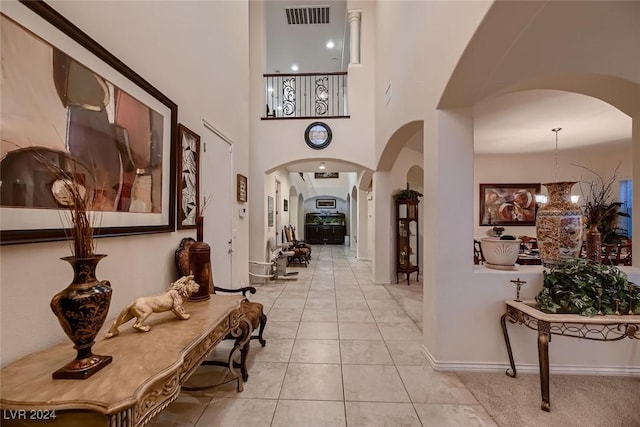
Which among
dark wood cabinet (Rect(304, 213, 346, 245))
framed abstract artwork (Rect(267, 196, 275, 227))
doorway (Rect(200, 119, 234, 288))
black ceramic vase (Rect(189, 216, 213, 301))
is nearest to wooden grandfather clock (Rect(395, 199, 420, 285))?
framed abstract artwork (Rect(267, 196, 275, 227))

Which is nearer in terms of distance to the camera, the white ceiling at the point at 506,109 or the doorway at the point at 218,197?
the doorway at the point at 218,197

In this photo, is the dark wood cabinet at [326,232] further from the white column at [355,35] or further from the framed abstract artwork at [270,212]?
the white column at [355,35]

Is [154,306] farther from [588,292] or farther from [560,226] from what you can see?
[560,226]

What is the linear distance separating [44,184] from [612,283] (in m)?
3.60

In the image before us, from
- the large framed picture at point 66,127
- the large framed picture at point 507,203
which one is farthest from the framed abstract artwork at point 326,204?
the large framed picture at point 66,127

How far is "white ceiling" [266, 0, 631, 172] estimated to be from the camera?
353 cm

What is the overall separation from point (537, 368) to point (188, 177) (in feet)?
11.5

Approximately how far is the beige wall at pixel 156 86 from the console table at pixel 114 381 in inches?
7.1

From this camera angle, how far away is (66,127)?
4.09 ft

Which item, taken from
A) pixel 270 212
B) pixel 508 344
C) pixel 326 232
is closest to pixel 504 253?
pixel 508 344

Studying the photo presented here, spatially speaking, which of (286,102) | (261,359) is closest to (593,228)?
(261,359)

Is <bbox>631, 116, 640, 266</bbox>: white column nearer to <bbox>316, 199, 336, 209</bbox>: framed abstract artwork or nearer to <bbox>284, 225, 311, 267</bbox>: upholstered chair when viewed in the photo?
<bbox>284, 225, 311, 267</bbox>: upholstered chair

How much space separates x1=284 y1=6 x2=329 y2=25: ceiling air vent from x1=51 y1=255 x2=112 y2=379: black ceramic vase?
7.35 meters

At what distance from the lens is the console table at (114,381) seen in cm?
84
